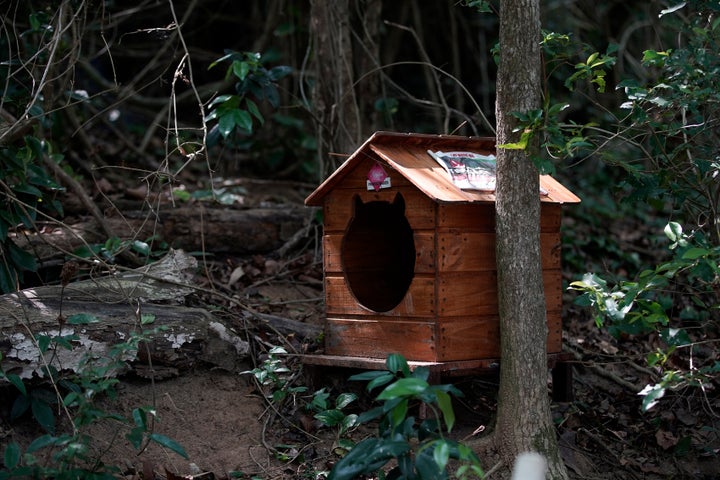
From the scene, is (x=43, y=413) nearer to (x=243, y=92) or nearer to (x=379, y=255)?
(x=379, y=255)

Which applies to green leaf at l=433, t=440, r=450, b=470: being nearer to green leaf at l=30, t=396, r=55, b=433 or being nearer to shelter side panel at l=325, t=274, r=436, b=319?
shelter side panel at l=325, t=274, r=436, b=319

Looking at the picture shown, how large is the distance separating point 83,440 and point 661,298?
3972mm

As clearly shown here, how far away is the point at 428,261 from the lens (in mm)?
3844

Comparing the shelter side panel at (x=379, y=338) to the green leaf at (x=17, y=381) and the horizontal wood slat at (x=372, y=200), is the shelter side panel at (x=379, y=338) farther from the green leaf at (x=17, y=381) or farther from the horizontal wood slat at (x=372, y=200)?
the green leaf at (x=17, y=381)

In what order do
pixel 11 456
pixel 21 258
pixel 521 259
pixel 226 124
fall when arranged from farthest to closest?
1. pixel 226 124
2. pixel 21 258
3. pixel 521 259
4. pixel 11 456

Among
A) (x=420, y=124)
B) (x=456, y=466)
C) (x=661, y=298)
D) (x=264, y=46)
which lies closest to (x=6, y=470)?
(x=456, y=466)

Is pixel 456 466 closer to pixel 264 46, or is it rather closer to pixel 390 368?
pixel 390 368

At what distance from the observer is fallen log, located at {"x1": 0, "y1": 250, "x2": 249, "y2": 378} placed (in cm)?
369

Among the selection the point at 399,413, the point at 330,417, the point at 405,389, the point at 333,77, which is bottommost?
the point at 330,417

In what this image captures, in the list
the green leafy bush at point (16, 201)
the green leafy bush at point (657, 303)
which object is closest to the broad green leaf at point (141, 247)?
the green leafy bush at point (16, 201)

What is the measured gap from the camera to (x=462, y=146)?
173 inches

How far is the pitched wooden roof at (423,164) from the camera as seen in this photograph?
3840mm

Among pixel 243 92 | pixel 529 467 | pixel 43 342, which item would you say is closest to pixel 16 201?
pixel 43 342

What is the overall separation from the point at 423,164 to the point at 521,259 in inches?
27.9
